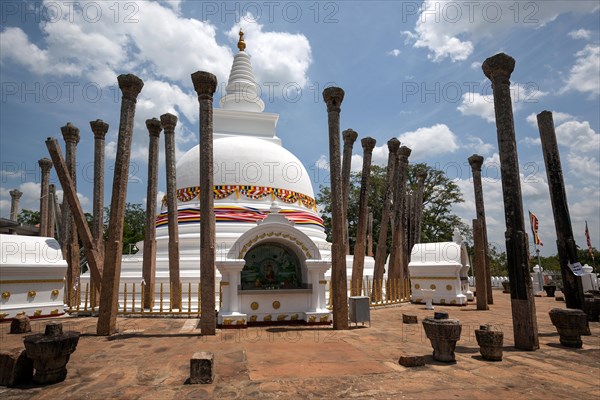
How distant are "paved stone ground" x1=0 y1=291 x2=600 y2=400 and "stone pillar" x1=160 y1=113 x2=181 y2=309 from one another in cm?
344

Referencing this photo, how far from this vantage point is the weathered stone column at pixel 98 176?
1419 centimetres

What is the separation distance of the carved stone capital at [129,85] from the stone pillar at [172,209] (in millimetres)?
4325

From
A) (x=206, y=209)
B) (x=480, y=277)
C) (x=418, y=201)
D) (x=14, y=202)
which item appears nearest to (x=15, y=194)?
(x=14, y=202)

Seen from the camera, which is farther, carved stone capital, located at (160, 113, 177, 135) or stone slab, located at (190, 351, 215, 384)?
carved stone capital, located at (160, 113, 177, 135)

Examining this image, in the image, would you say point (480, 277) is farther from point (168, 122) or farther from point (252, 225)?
point (168, 122)

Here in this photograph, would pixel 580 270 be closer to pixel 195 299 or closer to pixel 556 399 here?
pixel 556 399

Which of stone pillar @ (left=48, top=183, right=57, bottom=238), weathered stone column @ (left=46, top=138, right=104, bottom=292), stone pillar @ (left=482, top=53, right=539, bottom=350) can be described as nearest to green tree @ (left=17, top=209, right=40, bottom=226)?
stone pillar @ (left=48, top=183, right=57, bottom=238)

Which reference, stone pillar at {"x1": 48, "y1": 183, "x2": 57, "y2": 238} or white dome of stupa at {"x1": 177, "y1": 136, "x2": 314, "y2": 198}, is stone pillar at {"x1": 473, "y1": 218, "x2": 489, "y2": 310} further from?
stone pillar at {"x1": 48, "y1": 183, "x2": 57, "y2": 238}

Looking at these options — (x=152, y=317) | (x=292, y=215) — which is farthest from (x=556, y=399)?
(x=292, y=215)

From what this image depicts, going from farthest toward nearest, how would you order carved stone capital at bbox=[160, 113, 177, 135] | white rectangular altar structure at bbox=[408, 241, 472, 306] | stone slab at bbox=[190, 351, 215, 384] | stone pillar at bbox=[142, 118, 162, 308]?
white rectangular altar structure at bbox=[408, 241, 472, 306] → carved stone capital at bbox=[160, 113, 177, 135] → stone pillar at bbox=[142, 118, 162, 308] → stone slab at bbox=[190, 351, 215, 384]

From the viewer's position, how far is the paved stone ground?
5.33 metres

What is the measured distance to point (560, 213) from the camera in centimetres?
1120

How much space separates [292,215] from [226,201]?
3.49m

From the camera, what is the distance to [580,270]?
10555 mm
